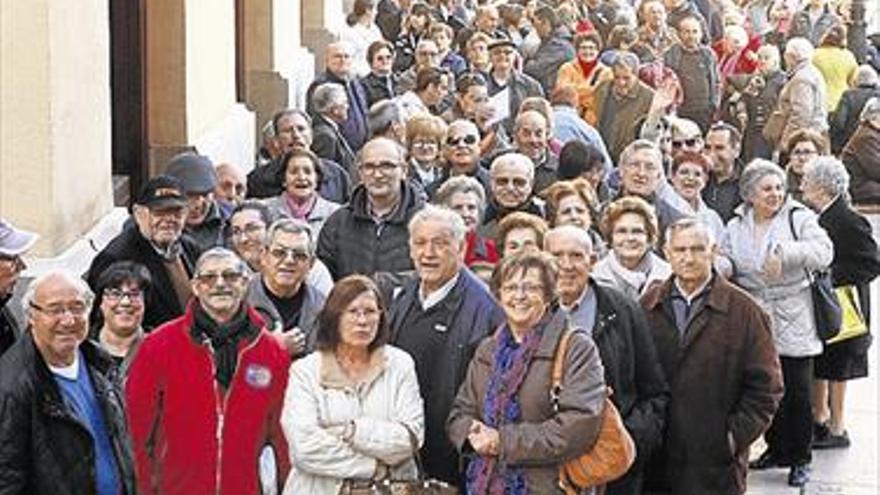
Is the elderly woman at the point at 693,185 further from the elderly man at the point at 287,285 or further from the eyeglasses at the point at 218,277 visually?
the eyeglasses at the point at 218,277

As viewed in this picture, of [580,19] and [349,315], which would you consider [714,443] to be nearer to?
[349,315]

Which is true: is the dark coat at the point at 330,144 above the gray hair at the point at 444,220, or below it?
below

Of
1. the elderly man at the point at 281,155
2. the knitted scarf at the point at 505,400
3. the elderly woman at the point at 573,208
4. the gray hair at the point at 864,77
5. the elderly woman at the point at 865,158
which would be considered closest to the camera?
the knitted scarf at the point at 505,400

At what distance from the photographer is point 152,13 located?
15.1 m

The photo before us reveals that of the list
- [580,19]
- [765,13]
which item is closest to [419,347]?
[580,19]

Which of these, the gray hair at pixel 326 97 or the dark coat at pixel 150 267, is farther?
the gray hair at pixel 326 97

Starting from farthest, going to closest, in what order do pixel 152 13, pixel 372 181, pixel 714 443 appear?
pixel 152 13 < pixel 372 181 < pixel 714 443

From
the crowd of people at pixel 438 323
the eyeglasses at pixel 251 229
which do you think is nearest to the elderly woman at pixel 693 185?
the crowd of people at pixel 438 323

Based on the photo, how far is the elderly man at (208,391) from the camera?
8.63 metres

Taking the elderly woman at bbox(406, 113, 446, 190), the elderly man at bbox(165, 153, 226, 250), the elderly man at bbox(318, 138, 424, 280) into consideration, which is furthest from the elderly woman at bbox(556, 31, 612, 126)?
the elderly man at bbox(165, 153, 226, 250)

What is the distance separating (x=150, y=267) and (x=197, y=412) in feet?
4.01

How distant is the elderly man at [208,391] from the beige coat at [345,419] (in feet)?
0.79

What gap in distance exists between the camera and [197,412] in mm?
8688

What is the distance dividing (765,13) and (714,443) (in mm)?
15829
